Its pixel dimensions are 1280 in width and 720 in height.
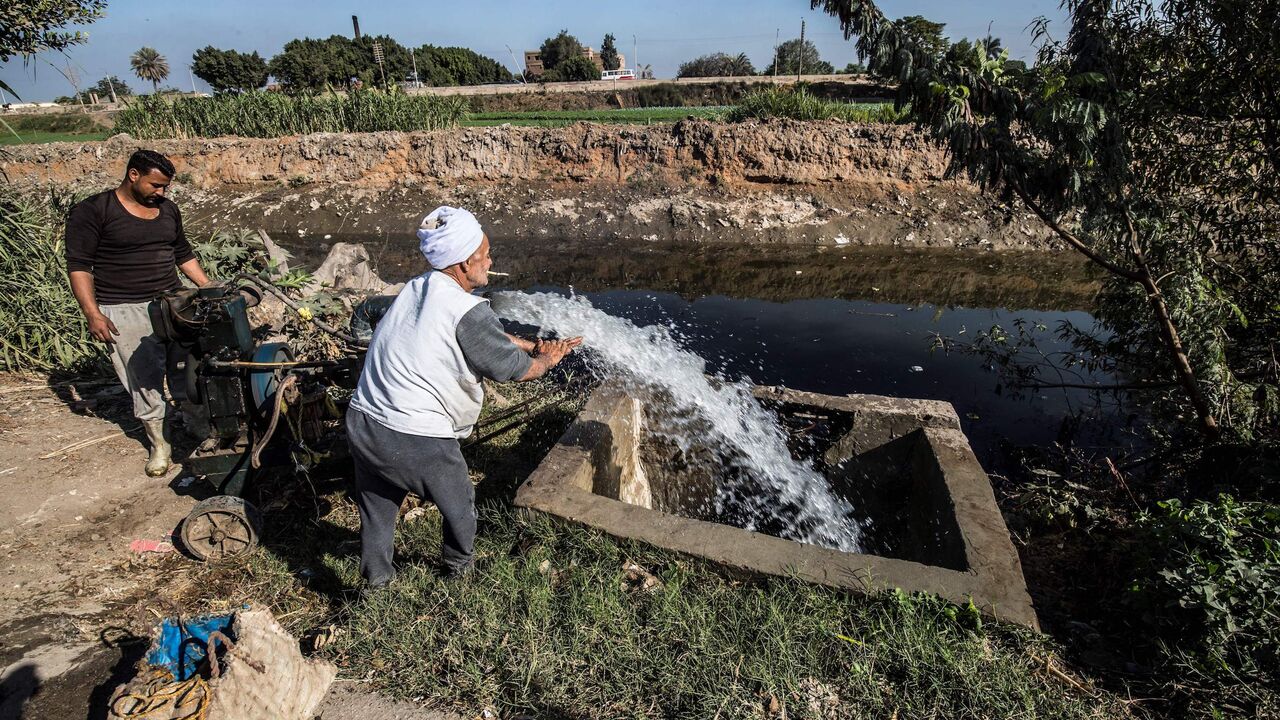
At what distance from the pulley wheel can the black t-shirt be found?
1.52m

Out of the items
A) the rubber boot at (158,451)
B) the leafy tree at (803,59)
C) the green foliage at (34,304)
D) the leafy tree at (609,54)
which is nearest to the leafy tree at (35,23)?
the green foliage at (34,304)

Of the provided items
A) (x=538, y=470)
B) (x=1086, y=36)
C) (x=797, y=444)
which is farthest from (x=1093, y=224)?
(x=538, y=470)

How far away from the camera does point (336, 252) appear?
8578mm

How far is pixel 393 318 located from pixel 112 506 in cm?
293

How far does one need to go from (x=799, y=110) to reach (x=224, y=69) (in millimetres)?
54909

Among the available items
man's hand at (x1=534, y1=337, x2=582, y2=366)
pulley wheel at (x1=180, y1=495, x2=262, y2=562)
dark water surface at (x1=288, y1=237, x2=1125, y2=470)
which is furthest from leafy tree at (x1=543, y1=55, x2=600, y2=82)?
man's hand at (x1=534, y1=337, x2=582, y2=366)

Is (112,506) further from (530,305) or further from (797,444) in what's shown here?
(530,305)

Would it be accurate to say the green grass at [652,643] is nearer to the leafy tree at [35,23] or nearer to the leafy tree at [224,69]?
the leafy tree at [35,23]

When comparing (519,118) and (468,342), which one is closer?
(468,342)

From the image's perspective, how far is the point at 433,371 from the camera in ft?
8.41

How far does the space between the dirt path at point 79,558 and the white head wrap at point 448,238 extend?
1731 millimetres

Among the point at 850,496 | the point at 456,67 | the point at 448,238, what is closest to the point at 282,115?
the point at 448,238

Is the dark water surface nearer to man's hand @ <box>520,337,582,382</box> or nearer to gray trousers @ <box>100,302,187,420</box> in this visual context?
man's hand @ <box>520,337,582,382</box>

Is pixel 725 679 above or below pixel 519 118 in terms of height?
below
